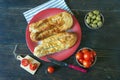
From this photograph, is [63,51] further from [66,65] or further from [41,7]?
[41,7]

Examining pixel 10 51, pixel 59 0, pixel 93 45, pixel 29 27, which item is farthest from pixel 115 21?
pixel 10 51

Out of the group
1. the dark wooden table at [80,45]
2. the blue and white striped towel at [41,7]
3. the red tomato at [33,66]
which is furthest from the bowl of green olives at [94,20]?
the red tomato at [33,66]

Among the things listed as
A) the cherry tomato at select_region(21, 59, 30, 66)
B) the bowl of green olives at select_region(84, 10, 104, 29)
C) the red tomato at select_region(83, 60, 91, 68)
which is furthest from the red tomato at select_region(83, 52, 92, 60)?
the cherry tomato at select_region(21, 59, 30, 66)

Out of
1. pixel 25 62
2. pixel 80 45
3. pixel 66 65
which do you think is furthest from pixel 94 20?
pixel 25 62

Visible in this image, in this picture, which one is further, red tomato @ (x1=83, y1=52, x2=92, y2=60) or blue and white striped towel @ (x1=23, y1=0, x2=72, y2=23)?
blue and white striped towel @ (x1=23, y1=0, x2=72, y2=23)

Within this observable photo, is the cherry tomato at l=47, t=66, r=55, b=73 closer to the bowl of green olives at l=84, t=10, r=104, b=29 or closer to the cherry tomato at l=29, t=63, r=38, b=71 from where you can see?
the cherry tomato at l=29, t=63, r=38, b=71

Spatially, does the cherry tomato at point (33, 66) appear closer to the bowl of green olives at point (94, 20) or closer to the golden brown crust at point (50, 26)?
the golden brown crust at point (50, 26)
